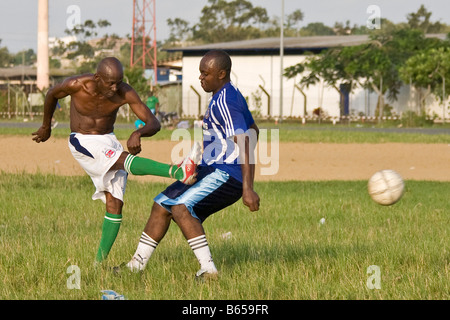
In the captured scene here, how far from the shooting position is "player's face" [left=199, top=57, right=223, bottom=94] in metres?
6.51

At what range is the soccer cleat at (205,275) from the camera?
252 inches

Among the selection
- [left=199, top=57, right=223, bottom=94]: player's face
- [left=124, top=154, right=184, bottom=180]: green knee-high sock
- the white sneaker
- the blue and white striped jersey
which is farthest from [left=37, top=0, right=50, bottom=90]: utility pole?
the blue and white striped jersey

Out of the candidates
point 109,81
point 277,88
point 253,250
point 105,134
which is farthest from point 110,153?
point 277,88

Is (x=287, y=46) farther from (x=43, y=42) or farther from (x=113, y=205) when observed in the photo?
(x=113, y=205)

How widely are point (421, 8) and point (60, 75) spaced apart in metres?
45.1

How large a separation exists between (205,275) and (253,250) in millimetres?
1489

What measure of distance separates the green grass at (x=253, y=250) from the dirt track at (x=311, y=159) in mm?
4485

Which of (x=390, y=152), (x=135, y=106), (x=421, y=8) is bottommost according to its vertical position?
(x=390, y=152)

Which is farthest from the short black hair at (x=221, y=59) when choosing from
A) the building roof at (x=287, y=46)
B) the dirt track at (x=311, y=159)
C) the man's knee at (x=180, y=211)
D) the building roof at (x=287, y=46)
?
the building roof at (x=287, y=46)

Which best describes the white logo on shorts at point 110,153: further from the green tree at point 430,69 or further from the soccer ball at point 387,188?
the green tree at point 430,69

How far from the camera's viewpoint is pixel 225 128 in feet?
20.7

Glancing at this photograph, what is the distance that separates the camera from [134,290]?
A: 6207 millimetres

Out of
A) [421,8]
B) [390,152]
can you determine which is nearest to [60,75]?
[421,8]

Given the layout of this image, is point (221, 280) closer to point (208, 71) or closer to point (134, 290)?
point (134, 290)
